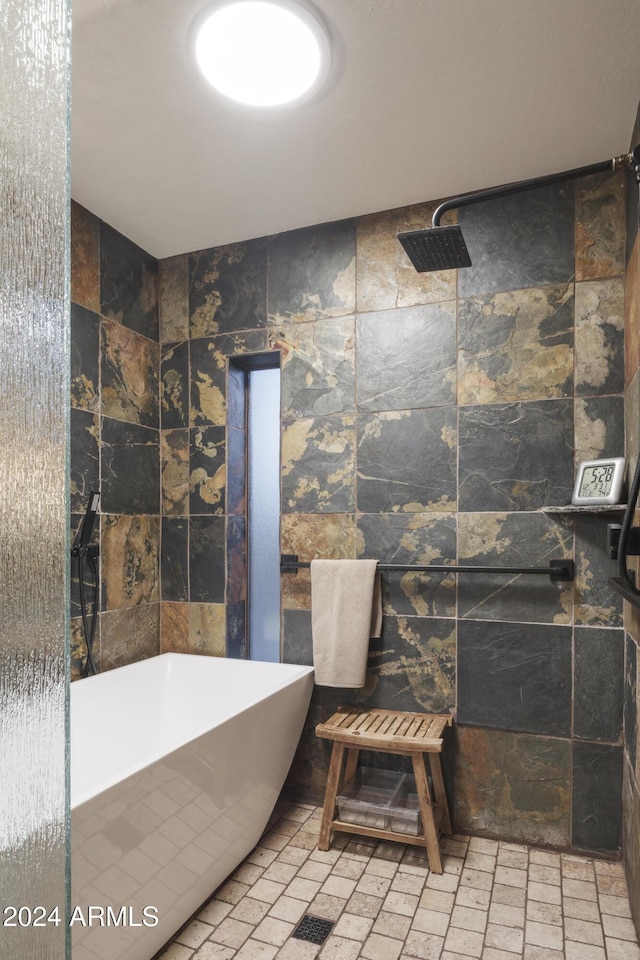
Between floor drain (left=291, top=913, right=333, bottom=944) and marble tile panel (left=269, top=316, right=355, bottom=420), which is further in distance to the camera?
marble tile panel (left=269, top=316, right=355, bottom=420)

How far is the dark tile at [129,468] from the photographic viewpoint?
2.72 m

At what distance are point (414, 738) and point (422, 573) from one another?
63 cm

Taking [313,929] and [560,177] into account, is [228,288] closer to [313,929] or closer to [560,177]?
[560,177]

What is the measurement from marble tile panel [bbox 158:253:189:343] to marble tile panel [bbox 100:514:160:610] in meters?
0.91

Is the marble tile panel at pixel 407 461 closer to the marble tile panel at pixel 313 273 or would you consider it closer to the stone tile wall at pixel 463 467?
the stone tile wall at pixel 463 467

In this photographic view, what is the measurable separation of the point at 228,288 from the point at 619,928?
282 centimetres

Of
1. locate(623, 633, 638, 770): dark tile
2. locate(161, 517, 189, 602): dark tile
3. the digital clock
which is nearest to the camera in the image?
locate(623, 633, 638, 770): dark tile

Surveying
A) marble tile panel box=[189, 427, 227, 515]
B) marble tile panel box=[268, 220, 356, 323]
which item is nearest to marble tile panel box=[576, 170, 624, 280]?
marble tile panel box=[268, 220, 356, 323]

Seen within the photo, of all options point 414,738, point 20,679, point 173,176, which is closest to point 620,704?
point 414,738

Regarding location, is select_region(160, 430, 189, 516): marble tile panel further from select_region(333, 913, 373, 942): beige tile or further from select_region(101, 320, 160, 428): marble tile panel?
select_region(333, 913, 373, 942): beige tile

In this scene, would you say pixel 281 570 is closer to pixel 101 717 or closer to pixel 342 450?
pixel 342 450

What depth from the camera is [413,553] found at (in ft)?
8.34

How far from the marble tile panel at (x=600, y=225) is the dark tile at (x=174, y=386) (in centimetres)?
177

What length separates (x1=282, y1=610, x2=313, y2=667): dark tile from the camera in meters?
2.73
